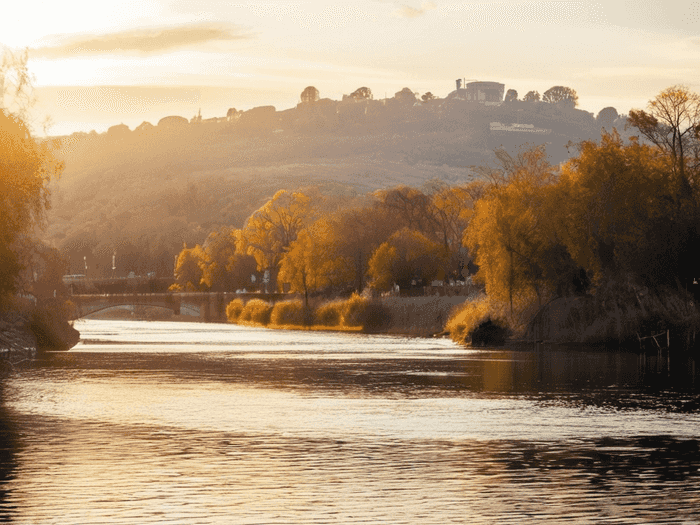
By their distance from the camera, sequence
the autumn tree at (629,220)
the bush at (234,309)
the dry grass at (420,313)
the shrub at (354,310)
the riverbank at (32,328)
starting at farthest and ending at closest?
1. the bush at (234,309)
2. the shrub at (354,310)
3. the dry grass at (420,313)
4. the autumn tree at (629,220)
5. the riverbank at (32,328)

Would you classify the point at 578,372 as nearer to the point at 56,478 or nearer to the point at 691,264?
the point at 691,264

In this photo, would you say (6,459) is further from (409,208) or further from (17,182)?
(409,208)

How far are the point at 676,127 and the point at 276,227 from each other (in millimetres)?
86585

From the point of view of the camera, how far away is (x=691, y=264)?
94125 millimetres

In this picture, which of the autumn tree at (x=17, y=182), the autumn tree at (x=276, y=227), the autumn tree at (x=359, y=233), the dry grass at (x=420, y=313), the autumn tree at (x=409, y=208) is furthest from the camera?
the autumn tree at (x=276, y=227)

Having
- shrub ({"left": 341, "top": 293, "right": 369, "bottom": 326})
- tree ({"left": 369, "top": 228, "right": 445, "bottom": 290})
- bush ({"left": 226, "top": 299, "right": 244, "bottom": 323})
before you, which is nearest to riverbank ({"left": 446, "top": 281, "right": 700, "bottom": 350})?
shrub ({"left": 341, "top": 293, "right": 369, "bottom": 326})

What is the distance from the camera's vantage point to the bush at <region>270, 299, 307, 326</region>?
487 feet

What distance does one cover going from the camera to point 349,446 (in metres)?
33.2

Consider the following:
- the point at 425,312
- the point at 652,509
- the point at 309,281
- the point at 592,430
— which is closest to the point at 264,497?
the point at 652,509

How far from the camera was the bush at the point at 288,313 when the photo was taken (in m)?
148

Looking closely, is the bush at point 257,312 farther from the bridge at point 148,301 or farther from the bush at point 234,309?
the bridge at point 148,301

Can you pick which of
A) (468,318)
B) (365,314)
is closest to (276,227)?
(365,314)

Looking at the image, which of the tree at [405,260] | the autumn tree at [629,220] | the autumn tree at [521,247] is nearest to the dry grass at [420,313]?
the tree at [405,260]

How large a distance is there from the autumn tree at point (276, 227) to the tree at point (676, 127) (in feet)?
263
